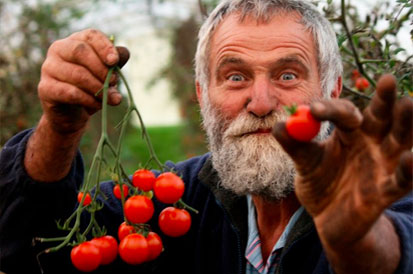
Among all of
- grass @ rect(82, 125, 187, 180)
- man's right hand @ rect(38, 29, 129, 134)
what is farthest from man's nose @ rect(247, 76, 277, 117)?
grass @ rect(82, 125, 187, 180)

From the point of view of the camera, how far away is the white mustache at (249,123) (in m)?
1.97

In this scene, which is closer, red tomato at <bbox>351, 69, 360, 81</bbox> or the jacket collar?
the jacket collar

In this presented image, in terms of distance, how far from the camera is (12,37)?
5.14 metres

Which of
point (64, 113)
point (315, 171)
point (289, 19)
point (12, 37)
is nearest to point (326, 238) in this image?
point (315, 171)

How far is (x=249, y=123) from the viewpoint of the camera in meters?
2.02

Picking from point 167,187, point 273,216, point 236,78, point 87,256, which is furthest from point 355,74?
point 87,256

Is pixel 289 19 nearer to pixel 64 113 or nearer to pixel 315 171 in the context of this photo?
pixel 64 113

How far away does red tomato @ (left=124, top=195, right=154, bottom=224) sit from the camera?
4.93 ft

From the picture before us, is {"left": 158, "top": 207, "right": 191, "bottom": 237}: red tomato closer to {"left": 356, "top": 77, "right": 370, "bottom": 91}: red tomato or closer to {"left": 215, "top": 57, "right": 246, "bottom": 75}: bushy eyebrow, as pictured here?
{"left": 215, "top": 57, "right": 246, "bottom": 75}: bushy eyebrow

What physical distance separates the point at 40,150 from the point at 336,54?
3.99 ft

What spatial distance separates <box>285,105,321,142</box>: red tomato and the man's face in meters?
0.76

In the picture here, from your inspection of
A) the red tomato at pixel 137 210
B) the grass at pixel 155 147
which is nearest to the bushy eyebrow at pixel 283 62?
the red tomato at pixel 137 210

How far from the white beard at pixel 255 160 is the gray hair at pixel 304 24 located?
0.79 feet

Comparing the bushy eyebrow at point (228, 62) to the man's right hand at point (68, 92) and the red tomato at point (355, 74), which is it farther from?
the red tomato at point (355, 74)
